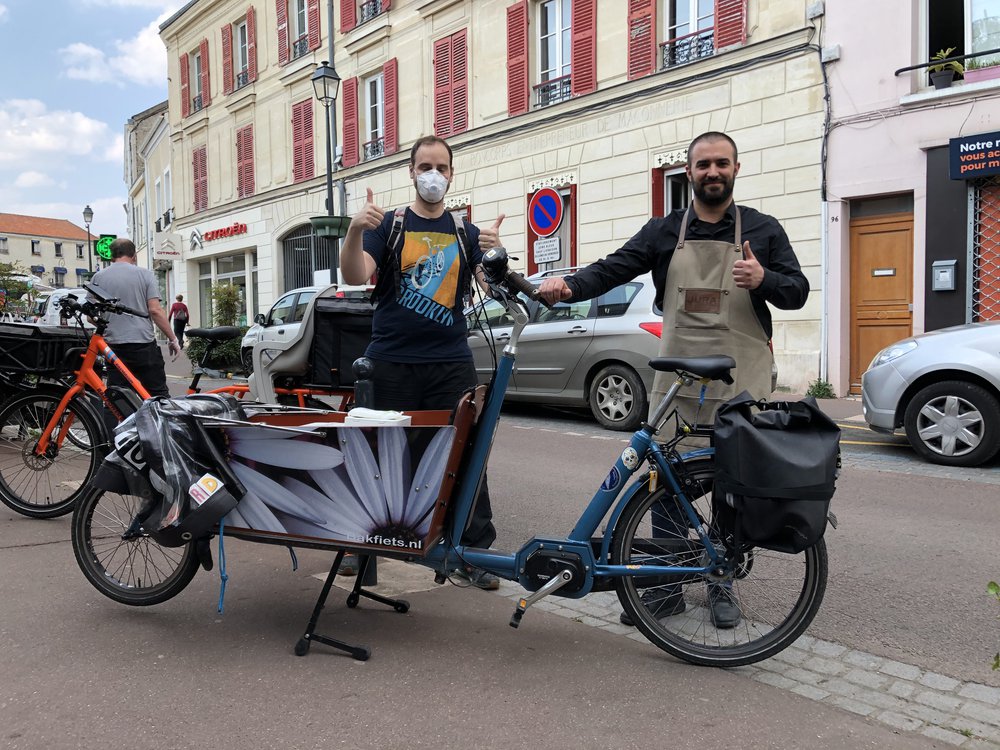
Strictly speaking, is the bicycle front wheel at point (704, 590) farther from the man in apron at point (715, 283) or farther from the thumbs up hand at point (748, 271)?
the thumbs up hand at point (748, 271)

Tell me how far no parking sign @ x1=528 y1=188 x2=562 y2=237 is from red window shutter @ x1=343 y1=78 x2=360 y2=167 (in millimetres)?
11081

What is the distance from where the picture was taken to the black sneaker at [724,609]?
9.90ft

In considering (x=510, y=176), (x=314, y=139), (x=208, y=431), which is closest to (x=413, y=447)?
(x=208, y=431)

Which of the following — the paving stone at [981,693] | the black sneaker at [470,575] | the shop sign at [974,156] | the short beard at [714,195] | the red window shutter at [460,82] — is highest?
the red window shutter at [460,82]

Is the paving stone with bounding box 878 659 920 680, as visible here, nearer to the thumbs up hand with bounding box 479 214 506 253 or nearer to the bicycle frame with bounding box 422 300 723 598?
the bicycle frame with bounding box 422 300 723 598

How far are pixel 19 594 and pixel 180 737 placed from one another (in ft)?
5.66

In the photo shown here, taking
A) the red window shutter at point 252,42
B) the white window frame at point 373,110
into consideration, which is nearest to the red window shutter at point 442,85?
the white window frame at point 373,110

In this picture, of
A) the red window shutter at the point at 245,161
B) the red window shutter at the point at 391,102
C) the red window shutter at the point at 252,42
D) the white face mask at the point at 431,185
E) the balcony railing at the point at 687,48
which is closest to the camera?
the white face mask at the point at 431,185

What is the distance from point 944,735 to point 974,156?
10242mm

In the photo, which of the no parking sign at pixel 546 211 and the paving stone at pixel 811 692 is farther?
the no parking sign at pixel 546 211

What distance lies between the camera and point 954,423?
6.81 m

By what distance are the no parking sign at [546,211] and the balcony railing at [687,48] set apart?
406cm

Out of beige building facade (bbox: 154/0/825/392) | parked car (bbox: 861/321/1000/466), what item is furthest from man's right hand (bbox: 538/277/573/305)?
beige building facade (bbox: 154/0/825/392)

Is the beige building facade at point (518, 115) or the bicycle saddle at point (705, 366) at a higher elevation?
the beige building facade at point (518, 115)
